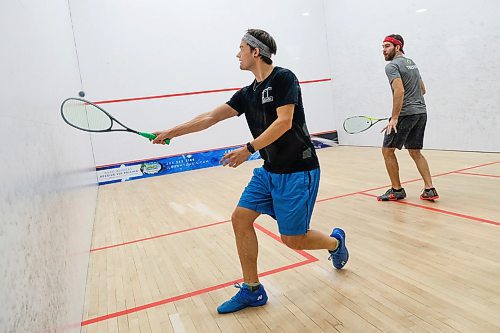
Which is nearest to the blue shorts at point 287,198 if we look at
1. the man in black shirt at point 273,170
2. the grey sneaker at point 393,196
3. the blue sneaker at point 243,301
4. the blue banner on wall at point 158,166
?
the man in black shirt at point 273,170

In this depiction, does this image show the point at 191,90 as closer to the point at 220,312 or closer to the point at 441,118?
the point at 441,118

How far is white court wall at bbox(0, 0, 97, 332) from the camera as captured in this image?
0.91 metres

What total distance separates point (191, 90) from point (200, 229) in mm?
3979

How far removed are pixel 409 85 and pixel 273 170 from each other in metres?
1.74

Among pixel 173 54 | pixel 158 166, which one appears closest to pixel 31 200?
pixel 158 166

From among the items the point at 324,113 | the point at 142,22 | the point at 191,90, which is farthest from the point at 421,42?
the point at 142,22

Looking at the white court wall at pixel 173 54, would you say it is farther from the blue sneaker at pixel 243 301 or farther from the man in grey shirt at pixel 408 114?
the blue sneaker at pixel 243 301

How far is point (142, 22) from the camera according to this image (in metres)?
6.28

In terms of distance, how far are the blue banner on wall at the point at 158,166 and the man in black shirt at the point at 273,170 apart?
478 cm

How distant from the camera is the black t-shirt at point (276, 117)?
5.22ft

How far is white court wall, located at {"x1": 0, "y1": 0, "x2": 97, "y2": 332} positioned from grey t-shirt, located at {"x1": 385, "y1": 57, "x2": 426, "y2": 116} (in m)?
2.21

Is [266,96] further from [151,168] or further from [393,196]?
[151,168]

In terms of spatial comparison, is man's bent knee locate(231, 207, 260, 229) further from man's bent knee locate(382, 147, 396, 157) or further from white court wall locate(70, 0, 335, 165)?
white court wall locate(70, 0, 335, 165)

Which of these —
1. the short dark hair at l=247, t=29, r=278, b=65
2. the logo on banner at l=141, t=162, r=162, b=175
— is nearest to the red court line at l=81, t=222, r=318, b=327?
the short dark hair at l=247, t=29, r=278, b=65
